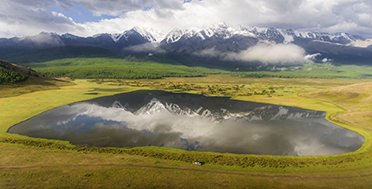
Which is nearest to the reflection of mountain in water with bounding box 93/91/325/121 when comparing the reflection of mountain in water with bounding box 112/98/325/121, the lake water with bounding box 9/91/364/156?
the reflection of mountain in water with bounding box 112/98/325/121

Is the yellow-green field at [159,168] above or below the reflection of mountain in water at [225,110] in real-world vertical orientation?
above

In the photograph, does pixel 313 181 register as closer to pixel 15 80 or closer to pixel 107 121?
pixel 107 121

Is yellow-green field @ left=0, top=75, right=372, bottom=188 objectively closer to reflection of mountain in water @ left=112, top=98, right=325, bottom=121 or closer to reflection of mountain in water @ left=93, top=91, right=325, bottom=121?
reflection of mountain in water @ left=112, top=98, right=325, bottom=121

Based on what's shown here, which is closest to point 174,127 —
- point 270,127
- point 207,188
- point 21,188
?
point 270,127

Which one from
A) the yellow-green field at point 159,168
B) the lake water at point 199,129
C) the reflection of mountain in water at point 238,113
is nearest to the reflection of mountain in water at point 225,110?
the reflection of mountain in water at point 238,113

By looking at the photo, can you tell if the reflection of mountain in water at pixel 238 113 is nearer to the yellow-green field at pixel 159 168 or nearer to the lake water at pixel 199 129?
the lake water at pixel 199 129

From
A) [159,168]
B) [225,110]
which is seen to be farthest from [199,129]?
[225,110]

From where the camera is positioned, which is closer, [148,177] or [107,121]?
[148,177]

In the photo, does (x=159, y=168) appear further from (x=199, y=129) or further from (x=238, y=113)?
(x=238, y=113)
